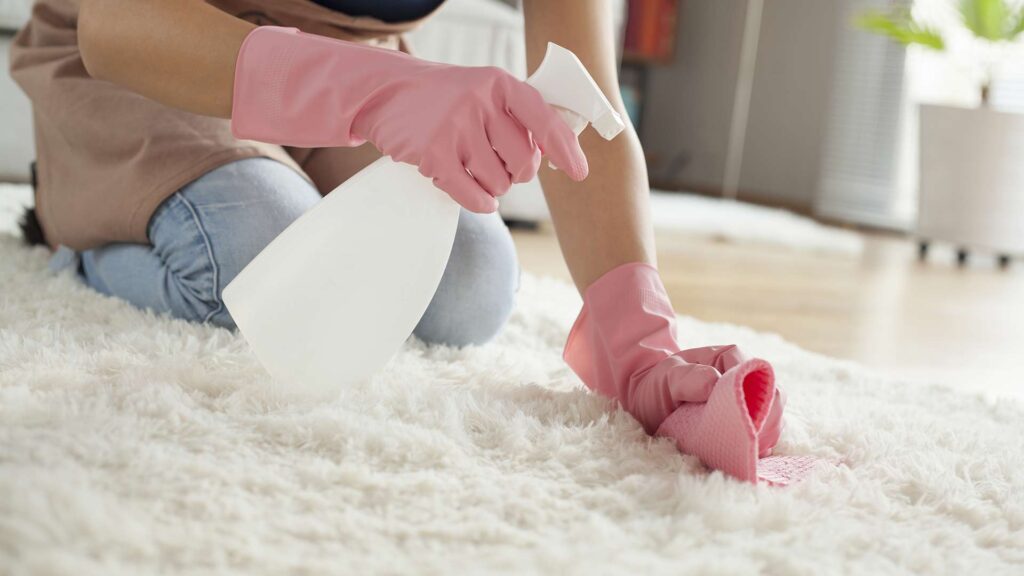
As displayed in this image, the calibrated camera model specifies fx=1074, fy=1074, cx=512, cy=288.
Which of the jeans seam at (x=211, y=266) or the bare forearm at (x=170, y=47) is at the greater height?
the bare forearm at (x=170, y=47)

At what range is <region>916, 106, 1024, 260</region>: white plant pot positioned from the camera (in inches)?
107

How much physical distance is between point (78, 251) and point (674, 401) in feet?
2.43

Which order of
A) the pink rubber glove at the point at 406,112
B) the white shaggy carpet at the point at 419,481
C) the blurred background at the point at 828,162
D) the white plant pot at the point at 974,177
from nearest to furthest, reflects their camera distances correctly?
the white shaggy carpet at the point at 419,481
the pink rubber glove at the point at 406,112
the blurred background at the point at 828,162
the white plant pot at the point at 974,177

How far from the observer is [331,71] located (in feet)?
2.40

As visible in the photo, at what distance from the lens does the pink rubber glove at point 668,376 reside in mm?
698

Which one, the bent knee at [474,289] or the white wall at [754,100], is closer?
the bent knee at [474,289]

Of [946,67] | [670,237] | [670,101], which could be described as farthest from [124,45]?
[670,101]

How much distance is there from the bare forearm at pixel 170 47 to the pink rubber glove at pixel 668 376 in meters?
0.35

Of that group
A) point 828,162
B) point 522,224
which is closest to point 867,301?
point 522,224

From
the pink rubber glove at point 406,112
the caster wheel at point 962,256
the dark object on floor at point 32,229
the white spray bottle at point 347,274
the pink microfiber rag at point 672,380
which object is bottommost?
the caster wheel at point 962,256

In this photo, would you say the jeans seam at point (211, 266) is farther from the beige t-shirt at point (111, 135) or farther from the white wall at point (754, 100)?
the white wall at point (754, 100)

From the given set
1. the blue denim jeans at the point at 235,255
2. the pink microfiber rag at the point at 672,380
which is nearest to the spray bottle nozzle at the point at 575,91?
the pink microfiber rag at the point at 672,380

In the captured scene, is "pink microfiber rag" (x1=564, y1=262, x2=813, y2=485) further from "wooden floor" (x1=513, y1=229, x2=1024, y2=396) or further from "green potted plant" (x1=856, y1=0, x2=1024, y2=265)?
"green potted plant" (x1=856, y1=0, x2=1024, y2=265)

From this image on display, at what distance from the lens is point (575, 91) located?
704 mm
